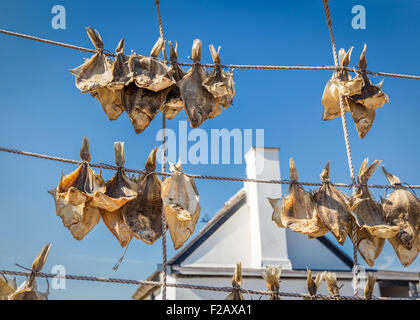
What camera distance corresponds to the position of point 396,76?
388 cm

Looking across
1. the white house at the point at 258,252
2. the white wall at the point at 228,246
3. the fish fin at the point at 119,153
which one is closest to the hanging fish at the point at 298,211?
the fish fin at the point at 119,153

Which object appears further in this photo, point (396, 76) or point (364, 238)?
point (396, 76)

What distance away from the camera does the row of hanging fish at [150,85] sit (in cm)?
330

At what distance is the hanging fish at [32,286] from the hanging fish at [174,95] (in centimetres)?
125

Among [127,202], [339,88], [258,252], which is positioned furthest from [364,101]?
[258,252]

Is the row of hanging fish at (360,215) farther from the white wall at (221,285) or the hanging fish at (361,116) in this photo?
the white wall at (221,285)

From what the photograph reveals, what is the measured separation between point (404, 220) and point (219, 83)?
1.68m

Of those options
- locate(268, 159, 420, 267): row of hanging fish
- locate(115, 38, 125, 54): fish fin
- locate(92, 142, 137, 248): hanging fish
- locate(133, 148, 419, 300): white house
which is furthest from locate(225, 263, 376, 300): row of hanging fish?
locate(133, 148, 419, 300): white house

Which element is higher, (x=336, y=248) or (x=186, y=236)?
(x=336, y=248)
